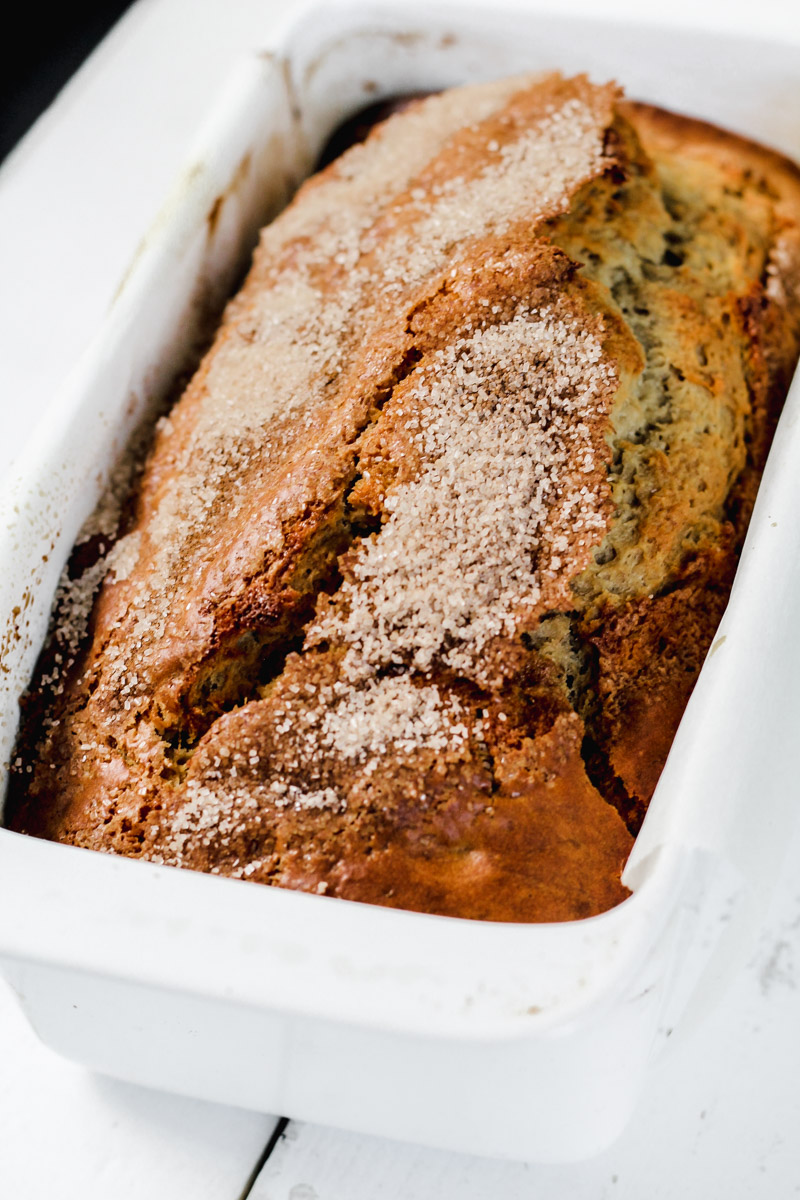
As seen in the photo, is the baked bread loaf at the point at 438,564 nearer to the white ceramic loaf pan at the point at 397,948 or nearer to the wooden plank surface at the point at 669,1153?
the white ceramic loaf pan at the point at 397,948

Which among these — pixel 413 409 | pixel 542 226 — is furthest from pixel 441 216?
pixel 413 409

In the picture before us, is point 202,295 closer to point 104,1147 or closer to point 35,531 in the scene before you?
point 35,531

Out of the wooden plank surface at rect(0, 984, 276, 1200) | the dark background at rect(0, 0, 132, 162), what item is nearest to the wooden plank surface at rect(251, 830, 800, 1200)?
the wooden plank surface at rect(0, 984, 276, 1200)

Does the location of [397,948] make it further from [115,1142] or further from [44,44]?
[44,44]

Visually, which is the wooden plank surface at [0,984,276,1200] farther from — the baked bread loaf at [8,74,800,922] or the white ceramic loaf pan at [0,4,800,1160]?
the baked bread loaf at [8,74,800,922]

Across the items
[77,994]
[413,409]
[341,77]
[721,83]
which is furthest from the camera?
[341,77]

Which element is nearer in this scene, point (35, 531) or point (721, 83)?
point (35, 531)

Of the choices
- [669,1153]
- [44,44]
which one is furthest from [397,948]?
[44,44]
